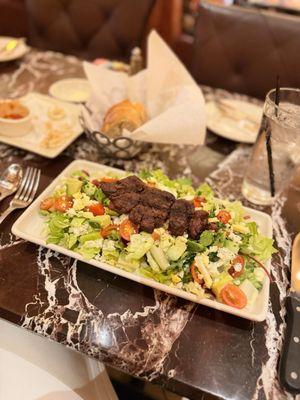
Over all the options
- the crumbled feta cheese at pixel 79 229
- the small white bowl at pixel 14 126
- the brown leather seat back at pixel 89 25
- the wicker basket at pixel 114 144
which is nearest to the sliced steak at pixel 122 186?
the crumbled feta cheese at pixel 79 229

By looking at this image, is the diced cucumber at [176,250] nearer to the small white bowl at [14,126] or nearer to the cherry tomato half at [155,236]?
the cherry tomato half at [155,236]

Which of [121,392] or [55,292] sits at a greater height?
[55,292]

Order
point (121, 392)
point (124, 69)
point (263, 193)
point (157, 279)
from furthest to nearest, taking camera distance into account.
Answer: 1. point (124, 69)
2. point (121, 392)
3. point (263, 193)
4. point (157, 279)

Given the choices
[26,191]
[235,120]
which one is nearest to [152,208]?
[26,191]

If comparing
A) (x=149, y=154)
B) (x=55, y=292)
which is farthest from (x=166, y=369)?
(x=149, y=154)

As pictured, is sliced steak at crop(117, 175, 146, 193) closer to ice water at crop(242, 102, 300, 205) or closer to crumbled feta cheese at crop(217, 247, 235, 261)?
crumbled feta cheese at crop(217, 247, 235, 261)

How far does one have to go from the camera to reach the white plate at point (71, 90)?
61.2 inches

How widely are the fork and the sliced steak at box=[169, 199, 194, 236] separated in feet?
1.36

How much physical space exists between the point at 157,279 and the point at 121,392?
2.75 feet

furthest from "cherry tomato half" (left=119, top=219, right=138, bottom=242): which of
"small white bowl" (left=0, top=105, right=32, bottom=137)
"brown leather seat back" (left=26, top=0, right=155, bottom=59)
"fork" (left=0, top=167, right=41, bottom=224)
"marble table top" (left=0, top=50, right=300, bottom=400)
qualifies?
"brown leather seat back" (left=26, top=0, right=155, bottom=59)

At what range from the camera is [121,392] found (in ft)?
4.73

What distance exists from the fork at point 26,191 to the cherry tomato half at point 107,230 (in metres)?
0.27

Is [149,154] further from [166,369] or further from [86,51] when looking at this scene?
[86,51]

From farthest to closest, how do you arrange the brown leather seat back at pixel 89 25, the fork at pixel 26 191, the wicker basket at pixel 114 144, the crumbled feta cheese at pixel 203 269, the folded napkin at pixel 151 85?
the brown leather seat back at pixel 89 25 < the folded napkin at pixel 151 85 < the wicker basket at pixel 114 144 < the fork at pixel 26 191 < the crumbled feta cheese at pixel 203 269
